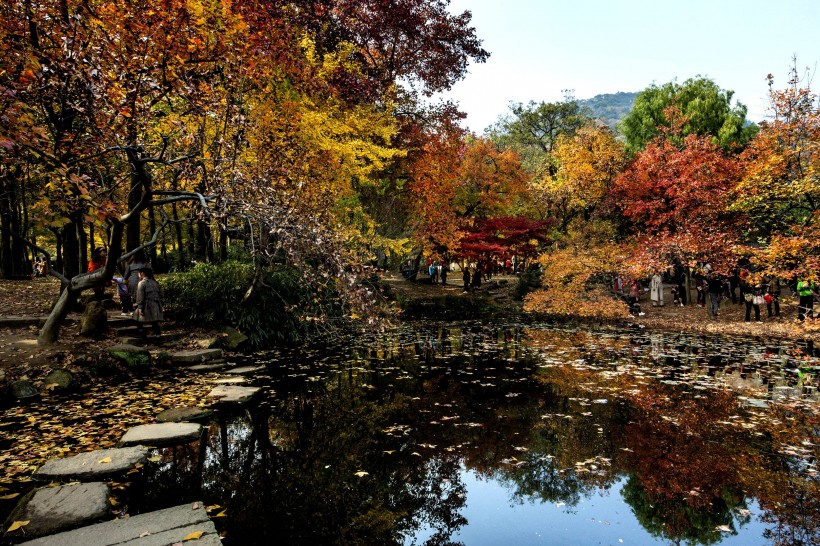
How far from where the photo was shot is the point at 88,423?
20.2 feet

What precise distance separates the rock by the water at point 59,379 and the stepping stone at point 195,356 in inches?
87.8

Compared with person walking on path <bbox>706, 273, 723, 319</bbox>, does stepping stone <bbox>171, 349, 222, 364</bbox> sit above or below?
below

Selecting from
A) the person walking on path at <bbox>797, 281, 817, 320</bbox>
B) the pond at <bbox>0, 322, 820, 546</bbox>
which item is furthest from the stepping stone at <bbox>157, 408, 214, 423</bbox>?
the person walking on path at <bbox>797, 281, 817, 320</bbox>

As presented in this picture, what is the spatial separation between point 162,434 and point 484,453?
4032mm

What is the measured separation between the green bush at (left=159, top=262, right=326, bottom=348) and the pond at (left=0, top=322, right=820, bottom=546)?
3.50 meters

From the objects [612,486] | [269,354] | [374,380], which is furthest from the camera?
[269,354]

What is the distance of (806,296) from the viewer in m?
15.2

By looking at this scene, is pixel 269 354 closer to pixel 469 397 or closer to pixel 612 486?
pixel 469 397

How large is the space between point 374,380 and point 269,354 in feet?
13.0

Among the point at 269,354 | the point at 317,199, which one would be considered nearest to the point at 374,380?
the point at 269,354

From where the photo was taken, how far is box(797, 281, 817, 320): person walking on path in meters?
14.6

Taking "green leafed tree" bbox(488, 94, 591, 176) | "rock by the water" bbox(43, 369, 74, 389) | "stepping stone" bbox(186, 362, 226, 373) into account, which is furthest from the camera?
"green leafed tree" bbox(488, 94, 591, 176)

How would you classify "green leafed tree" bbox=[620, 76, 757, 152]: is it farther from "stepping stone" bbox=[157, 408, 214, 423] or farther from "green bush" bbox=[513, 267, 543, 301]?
"stepping stone" bbox=[157, 408, 214, 423]

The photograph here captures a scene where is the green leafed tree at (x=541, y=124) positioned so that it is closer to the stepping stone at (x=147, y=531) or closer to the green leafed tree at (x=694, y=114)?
the green leafed tree at (x=694, y=114)
